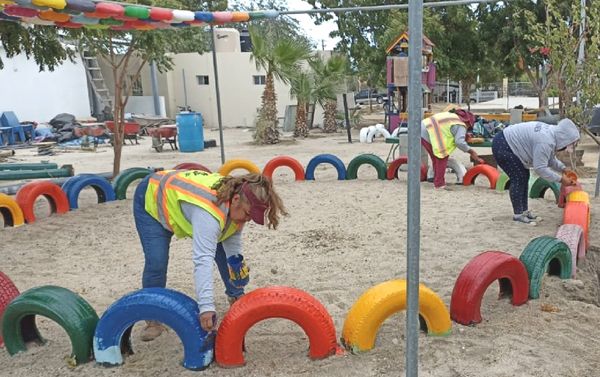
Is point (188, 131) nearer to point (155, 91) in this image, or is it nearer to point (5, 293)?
point (155, 91)

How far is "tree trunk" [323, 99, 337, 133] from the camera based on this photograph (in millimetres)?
19531

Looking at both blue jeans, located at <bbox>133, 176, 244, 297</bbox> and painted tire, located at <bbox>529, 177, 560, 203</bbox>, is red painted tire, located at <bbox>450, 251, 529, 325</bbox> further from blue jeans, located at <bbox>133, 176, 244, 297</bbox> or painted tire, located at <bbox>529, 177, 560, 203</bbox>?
painted tire, located at <bbox>529, 177, 560, 203</bbox>

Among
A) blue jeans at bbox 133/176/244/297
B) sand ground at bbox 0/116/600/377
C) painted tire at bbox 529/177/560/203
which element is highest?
blue jeans at bbox 133/176/244/297

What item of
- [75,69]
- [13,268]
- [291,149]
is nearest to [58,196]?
[13,268]

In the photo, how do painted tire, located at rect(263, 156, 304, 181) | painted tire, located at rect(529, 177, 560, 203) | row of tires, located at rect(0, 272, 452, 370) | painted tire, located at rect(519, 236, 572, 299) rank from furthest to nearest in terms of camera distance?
painted tire, located at rect(263, 156, 304, 181), painted tire, located at rect(529, 177, 560, 203), painted tire, located at rect(519, 236, 572, 299), row of tires, located at rect(0, 272, 452, 370)

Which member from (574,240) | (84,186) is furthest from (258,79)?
(574,240)

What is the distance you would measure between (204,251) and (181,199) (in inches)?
14.5

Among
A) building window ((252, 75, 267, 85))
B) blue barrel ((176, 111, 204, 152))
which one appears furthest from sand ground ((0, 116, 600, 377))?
building window ((252, 75, 267, 85))

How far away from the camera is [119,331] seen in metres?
3.10

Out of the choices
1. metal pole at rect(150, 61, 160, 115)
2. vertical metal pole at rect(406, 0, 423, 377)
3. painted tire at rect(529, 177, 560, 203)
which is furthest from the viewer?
metal pole at rect(150, 61, 160, 115)

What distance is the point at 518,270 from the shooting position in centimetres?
369

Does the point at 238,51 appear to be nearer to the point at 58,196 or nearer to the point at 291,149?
the point at 291,149

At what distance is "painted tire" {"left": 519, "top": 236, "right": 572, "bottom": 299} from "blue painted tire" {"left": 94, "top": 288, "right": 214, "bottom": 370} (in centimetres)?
226

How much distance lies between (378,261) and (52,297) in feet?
9.20
